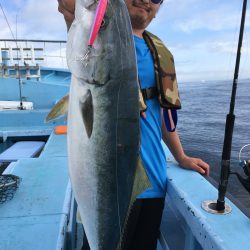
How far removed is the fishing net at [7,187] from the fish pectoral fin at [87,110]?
189 centimetres

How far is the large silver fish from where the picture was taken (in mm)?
1309

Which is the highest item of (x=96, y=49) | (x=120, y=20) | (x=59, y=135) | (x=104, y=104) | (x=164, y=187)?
(x=120, y=20)

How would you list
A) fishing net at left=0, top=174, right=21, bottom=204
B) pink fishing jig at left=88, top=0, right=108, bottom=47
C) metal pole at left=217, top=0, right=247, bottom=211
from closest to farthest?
pink fishing jig at left=88, top=0, right=108, bottom=47 < metal pole at left=217, top=0, right=247, bottom=211 < fishing net at left=0, top=174, right=21, bottom=204

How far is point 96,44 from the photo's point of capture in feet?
4.29

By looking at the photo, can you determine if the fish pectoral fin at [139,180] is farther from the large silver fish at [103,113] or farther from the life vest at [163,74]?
the life vest at [163,74]

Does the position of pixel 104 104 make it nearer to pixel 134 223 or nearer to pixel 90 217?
pixel 90 217

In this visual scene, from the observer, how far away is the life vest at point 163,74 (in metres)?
2.12

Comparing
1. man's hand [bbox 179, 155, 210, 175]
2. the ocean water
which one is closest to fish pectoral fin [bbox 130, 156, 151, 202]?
man's hand [bbox 179, 155, 210, 175]

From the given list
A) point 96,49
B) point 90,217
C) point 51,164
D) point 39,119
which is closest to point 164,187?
point 90,217

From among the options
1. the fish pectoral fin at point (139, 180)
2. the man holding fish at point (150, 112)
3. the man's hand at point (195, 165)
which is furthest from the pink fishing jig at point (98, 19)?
the man's hand at point (195, 165)

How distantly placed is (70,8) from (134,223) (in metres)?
1.44

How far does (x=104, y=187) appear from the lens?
4.68ft

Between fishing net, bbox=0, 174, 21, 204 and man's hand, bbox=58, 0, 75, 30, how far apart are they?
187cm

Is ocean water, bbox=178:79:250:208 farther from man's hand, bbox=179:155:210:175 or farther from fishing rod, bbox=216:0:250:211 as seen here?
fishing rod, bbox=216:0:250:211
